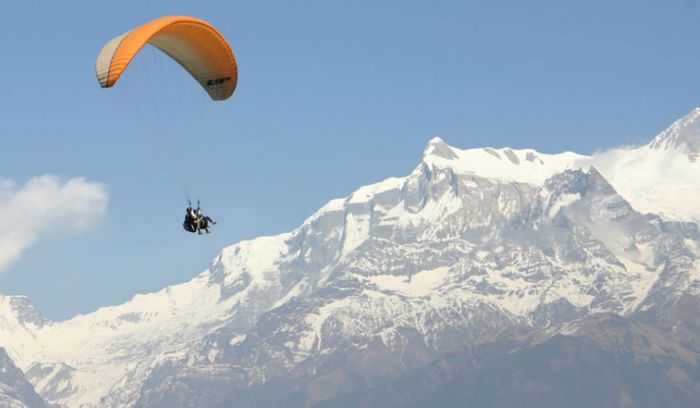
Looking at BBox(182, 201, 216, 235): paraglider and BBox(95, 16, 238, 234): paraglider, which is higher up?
BBox(95, 16, 238, 234): paraglider

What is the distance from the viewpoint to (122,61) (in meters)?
75.6

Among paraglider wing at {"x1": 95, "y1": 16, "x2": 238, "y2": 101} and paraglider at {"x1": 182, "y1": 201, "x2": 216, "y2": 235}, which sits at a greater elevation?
paraglider wing at {"x1": 95, "y1": 16, "x2": 238, "y2": 101}

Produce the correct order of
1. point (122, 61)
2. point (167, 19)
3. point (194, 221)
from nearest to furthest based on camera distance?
1. point (122, 61)
2. point (167, 19)
3. point (194, 221)

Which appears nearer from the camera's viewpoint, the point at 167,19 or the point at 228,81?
the point at 167,19

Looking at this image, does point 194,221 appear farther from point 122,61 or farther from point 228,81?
point 122,61

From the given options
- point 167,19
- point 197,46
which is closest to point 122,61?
point 167,19

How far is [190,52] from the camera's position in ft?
294

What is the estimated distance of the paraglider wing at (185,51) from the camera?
75.9 metres

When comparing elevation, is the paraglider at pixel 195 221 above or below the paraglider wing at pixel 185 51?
below

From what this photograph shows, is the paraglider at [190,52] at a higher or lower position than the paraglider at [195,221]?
higher

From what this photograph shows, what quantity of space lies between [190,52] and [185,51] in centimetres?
33

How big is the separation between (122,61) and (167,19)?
640 centimetres

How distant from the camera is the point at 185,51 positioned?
3521 inches

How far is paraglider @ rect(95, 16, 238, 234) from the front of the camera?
7662 cm
